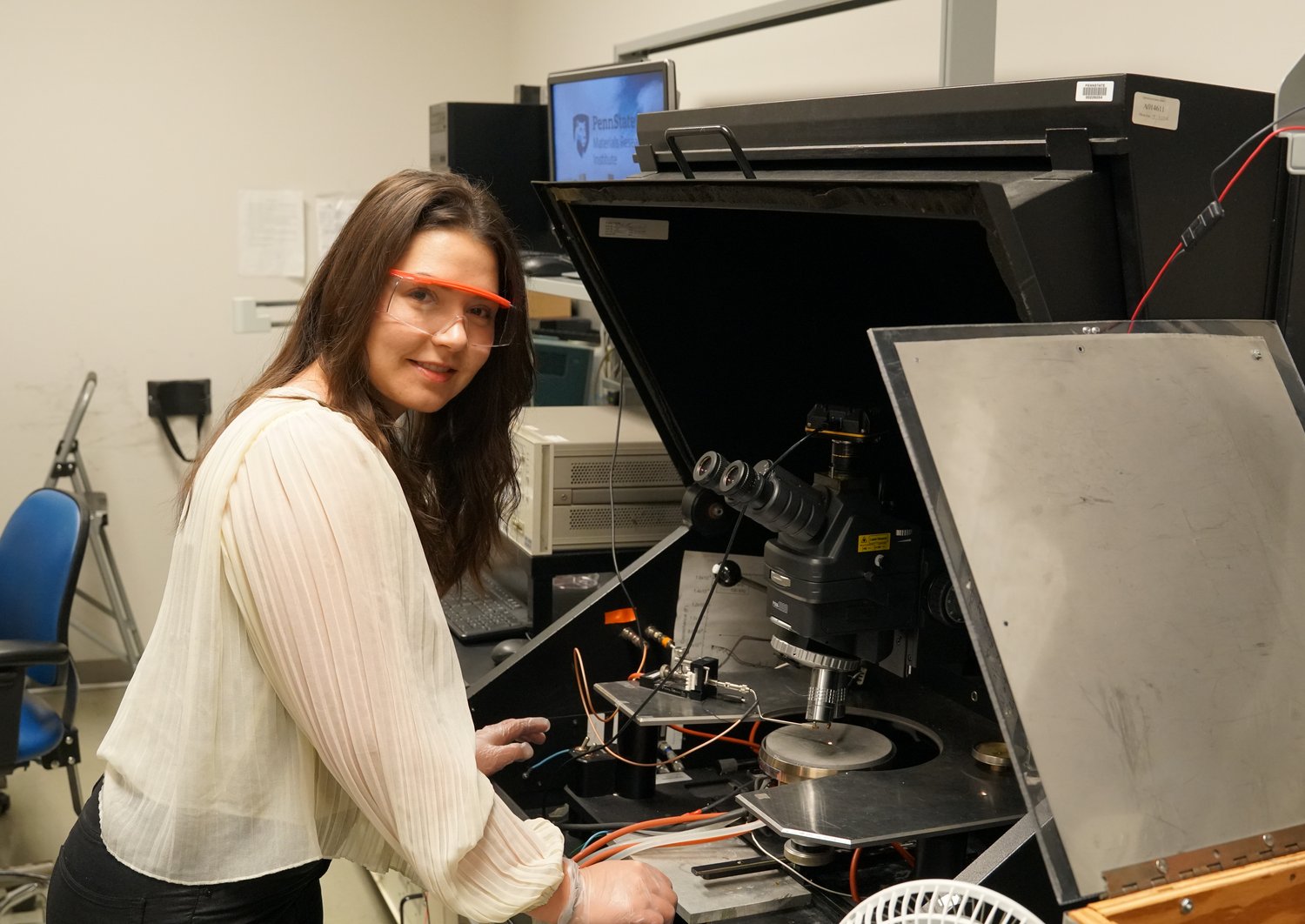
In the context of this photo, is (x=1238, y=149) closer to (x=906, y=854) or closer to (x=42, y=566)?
(x=906, y=854)

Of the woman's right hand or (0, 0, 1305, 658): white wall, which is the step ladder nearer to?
(0, 0, 1305, 658): white wall

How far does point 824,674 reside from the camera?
1.20 metres

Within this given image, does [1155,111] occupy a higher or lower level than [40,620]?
higher

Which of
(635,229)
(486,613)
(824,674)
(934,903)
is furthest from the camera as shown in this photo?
(486,613)

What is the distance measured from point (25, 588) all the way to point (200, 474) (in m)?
1.75

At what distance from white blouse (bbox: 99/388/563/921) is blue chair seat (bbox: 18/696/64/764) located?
1.43m

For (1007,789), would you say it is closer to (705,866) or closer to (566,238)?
(705,866)

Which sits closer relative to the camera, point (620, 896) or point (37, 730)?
point (620, 896)

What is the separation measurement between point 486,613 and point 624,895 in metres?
1.17

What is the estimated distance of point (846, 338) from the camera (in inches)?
54.3

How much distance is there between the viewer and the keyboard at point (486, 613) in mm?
2053

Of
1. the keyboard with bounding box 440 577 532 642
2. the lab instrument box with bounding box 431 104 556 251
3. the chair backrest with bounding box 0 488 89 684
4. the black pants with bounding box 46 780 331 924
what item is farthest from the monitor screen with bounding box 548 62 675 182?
the black pants with bounding box 46 780 331 924

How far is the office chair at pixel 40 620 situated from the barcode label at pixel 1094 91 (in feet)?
6.92

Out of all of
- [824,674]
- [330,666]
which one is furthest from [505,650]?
[330,666]
